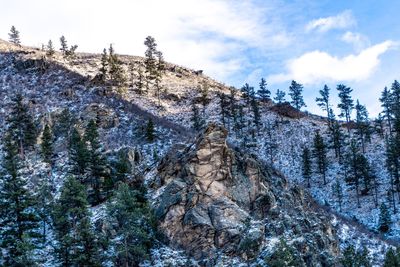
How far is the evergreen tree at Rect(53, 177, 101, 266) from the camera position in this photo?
32.3 meters

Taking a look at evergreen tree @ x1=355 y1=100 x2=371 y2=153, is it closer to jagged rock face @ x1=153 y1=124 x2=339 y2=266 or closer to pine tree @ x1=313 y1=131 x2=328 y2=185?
pine tree @ x1=313 y1=131 x2=328 y2=185

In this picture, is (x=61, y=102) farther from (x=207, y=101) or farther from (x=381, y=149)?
(x=381, y=149)

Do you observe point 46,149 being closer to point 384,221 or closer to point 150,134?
point 150,134

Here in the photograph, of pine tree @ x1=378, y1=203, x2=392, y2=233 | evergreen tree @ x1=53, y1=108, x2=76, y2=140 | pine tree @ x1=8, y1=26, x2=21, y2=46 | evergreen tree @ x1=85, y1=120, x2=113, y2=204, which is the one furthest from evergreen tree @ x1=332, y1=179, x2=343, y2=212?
pine tree @ x1=8, y1=26, x2=21, y2=46

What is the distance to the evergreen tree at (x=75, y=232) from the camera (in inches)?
1273

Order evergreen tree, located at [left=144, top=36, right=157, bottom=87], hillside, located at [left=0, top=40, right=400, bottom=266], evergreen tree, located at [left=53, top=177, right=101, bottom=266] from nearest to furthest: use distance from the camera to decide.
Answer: evergreen tree, located at [left=53, top=177, right=101, bottom=266], hillside, located at [left=0, top=40, right=400, bottom=266], evergreen tree, located at [left=144, top=36, right=157, bottom=87]

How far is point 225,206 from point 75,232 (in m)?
15.0

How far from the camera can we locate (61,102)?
264ft

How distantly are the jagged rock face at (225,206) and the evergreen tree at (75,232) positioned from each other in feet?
30.2

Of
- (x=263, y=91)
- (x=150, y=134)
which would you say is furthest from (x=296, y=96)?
(x=150, y=134)

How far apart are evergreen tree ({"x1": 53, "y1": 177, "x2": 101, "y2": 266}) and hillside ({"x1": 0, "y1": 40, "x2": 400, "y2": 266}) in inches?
139

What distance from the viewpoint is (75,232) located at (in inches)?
1356

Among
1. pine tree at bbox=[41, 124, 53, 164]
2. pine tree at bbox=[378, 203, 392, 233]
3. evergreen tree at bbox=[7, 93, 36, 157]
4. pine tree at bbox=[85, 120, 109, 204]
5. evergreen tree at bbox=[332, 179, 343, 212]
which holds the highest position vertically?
evergreen tree at bbox=[7, 93, 36, 157]

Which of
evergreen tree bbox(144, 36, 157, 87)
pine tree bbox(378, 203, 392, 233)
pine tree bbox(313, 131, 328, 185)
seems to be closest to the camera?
pine tree bbox(378, 203, 392, 233)
